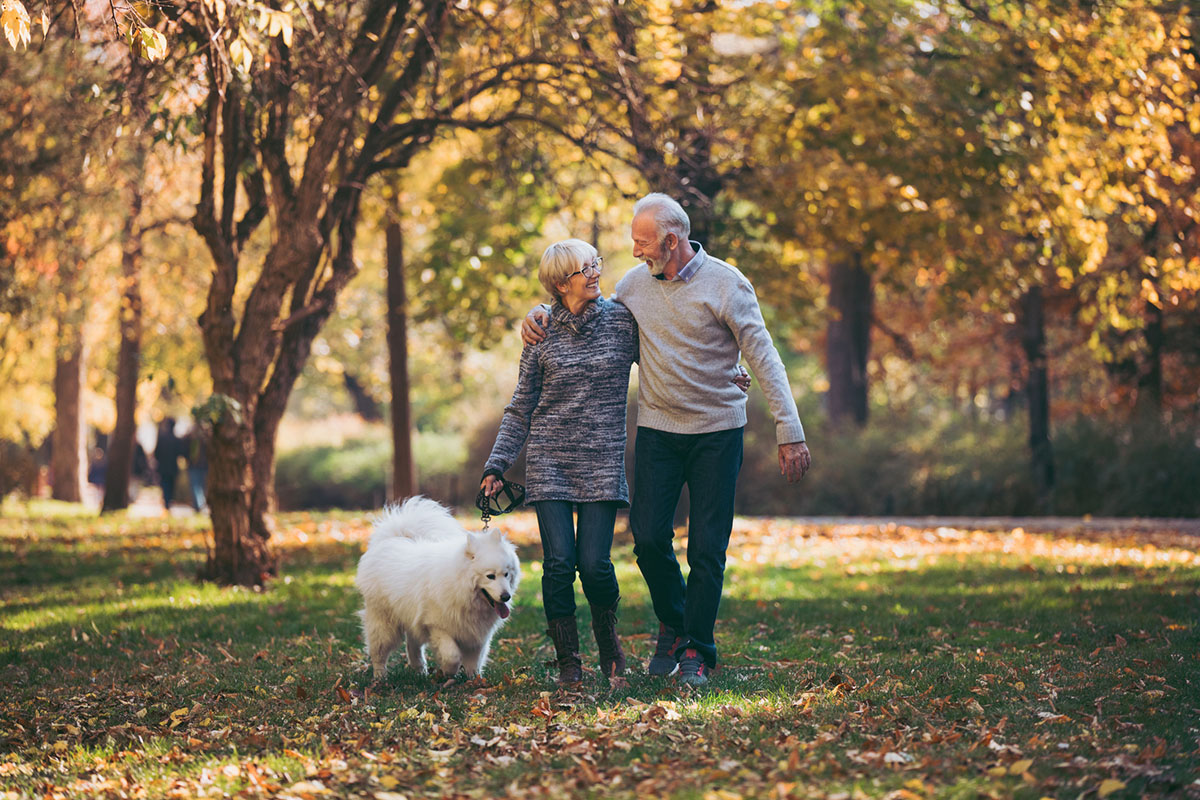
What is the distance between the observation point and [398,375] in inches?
621

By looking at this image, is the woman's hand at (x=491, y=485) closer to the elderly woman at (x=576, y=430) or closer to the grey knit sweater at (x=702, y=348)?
the elderly woman at (x=576, y=430)

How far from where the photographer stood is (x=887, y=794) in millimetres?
3564

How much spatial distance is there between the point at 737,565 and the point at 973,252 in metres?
4.78

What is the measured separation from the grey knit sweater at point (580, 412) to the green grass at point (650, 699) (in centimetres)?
97

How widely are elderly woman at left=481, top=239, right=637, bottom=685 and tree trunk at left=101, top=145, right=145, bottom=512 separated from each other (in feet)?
42.9

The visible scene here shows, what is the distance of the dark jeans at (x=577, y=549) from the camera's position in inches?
206

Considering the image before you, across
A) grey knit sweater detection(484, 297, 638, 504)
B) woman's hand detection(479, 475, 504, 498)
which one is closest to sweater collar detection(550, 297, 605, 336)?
grey knit sweater detection(484, 297, 638, 504)

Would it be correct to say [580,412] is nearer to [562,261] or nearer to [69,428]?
[562,261]

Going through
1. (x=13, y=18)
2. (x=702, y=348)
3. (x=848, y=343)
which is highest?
(x=848, y=343)

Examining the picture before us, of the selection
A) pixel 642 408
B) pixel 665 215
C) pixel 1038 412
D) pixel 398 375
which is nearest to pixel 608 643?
pixel 642 408

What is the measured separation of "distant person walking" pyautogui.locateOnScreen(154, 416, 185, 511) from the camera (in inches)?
838

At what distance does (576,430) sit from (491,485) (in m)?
0.47

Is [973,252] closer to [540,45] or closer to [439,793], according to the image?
[540,45]

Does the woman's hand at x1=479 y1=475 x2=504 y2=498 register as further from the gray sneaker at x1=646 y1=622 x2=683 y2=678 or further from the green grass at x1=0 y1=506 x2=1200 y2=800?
the gray sneaker at x1=646 y1=622 x2=683 y2=678
